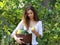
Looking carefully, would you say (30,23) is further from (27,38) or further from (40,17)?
(40,17)

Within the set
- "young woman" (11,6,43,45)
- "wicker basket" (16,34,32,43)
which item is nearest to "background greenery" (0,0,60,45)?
"young woman" (11,6,43,45)

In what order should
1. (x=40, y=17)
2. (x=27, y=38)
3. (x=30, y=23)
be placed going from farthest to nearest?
(x=40, y=17), (x=30, y=23), (x=27, y=38)

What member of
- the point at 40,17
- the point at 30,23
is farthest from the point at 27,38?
the point at 40,17

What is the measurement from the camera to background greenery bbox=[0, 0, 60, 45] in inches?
210

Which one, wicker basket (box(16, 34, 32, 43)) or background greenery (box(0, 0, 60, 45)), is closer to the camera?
wicker basket (box(16, 34, 32, 43))

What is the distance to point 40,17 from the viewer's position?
5539 mm

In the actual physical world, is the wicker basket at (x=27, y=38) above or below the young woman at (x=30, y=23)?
below

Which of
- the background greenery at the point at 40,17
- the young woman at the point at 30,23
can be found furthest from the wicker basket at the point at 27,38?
the background greenery at the point at 40,17

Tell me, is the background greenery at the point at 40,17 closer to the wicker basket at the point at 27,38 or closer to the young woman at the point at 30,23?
the young woman at the point at 30,23

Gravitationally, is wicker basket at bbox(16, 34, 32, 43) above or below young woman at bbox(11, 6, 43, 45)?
below

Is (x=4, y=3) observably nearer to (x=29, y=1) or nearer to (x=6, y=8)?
(x=6, y=8)

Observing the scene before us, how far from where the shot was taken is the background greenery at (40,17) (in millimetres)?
5344

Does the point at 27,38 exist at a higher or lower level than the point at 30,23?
lower

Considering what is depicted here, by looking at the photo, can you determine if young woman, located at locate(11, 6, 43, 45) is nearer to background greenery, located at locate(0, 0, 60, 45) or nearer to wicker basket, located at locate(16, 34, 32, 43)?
wicker basket, located at locate(16, 34, 32, 43)
